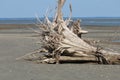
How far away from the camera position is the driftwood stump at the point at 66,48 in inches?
496

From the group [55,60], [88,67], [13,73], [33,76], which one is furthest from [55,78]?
[55,60]

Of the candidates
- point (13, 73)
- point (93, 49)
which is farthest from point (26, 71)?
point (93, 49)

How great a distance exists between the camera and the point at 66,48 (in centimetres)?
1273

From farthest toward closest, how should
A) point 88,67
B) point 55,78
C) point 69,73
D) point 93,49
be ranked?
point 93,49
point 88,67
point 69,73
point 55,78

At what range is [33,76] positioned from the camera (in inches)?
389

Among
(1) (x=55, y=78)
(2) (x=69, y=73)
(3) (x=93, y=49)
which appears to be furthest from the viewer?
(3) (x=93, y=49)

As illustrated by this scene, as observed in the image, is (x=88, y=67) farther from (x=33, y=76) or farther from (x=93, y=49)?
(x=33, y=76)

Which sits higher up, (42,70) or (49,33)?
(49,33)

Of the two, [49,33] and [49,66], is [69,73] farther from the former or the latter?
[49,33]

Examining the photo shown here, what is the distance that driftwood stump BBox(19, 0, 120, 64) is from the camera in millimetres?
12586

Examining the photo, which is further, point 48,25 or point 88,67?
point 48,25

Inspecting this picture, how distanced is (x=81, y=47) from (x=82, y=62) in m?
0.49

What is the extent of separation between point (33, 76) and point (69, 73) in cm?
105

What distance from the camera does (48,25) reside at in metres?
13.2
